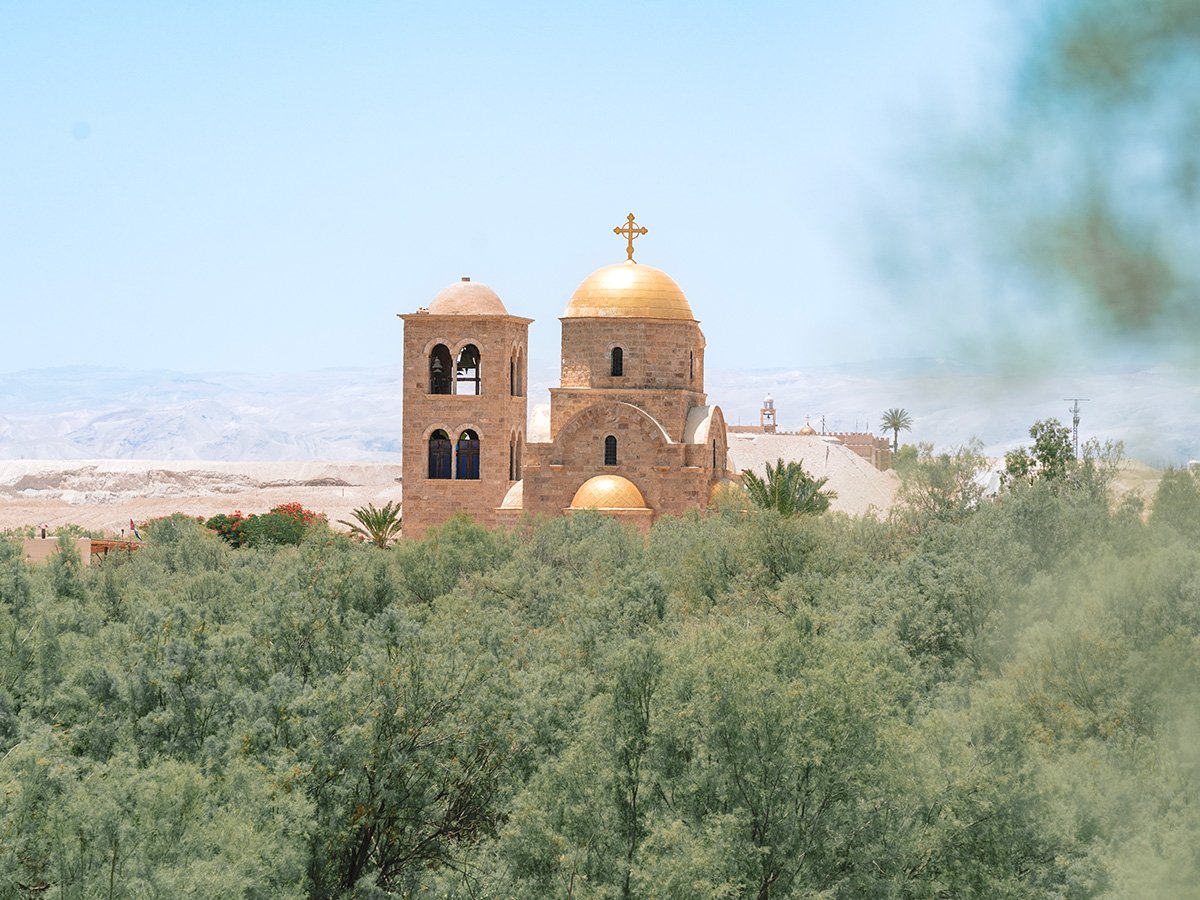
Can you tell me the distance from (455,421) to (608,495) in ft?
24.0

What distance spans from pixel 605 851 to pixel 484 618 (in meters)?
9.69

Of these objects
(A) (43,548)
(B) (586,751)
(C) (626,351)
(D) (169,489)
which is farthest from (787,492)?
(D) (169,489)

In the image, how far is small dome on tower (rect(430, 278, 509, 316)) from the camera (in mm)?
47812

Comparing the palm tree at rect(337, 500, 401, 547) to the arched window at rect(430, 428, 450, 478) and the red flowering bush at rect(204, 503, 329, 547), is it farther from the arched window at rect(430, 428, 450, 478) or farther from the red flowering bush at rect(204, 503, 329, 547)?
the arched window at rect(430, 428, 450, 478)

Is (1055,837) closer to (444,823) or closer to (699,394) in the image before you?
(444,823)

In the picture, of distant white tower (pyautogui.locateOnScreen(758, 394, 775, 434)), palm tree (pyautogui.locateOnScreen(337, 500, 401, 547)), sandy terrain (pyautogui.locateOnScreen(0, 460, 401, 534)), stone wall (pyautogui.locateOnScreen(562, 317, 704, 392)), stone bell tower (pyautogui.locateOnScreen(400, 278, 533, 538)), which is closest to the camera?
stone wall (pyautogui.locateOnScreen(562, 317, 704, 392))

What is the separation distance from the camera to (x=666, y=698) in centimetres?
1980

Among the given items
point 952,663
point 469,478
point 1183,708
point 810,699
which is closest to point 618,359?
point 469,478

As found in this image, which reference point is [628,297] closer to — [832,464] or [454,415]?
[454,415]

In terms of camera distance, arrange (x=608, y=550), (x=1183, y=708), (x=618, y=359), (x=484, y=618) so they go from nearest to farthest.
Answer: (x=1183, y=708), (x=484, y=618), (x=608, y=550), (x=618, y=359)

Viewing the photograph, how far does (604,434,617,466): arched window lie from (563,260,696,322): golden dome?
10.7ft

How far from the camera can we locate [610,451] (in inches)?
1700

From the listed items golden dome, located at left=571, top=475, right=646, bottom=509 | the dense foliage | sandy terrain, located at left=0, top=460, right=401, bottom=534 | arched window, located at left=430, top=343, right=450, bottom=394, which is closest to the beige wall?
arched window, located at left=430, top=343, right=450, bottom=394

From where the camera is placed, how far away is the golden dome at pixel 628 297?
44031 millimetres
